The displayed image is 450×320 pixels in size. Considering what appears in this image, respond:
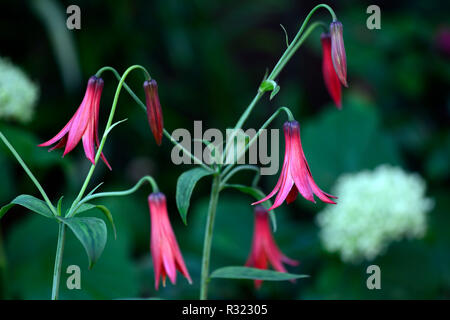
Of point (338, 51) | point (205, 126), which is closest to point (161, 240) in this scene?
point (338, 51)

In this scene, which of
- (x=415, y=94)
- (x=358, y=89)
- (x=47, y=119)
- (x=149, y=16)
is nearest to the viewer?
(x=415, y=94)

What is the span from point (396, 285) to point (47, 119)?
5.26 feet

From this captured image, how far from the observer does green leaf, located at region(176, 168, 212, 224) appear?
810mm

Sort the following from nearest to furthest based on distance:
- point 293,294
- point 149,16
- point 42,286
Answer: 1. point 42,286
2. point 293,294
3. point 149,16

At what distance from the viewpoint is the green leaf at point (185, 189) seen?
810 mm

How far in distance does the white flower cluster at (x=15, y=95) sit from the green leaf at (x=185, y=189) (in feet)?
2.37

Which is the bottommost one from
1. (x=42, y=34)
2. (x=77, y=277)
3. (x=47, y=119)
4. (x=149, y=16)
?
(x=77, y=277)

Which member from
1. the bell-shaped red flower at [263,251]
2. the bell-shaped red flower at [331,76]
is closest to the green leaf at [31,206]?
the bell-shaped red flower at [263,251]

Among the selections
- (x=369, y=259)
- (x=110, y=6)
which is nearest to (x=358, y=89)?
(x=110, y=6)

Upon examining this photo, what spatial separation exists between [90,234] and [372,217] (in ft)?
3.21

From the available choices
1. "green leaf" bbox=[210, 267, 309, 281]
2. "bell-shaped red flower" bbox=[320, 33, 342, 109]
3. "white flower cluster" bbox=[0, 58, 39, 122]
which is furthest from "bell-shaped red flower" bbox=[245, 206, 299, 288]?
"white flower cluster" bbox=[0, 58, 39, 122]

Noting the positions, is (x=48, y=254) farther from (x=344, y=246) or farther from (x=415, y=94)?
(x=415, y=94)

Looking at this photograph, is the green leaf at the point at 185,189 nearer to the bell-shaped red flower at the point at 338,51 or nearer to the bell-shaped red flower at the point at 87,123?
the bell-shaped red flower at the point at 87,123

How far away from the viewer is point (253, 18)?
10.7 feet
